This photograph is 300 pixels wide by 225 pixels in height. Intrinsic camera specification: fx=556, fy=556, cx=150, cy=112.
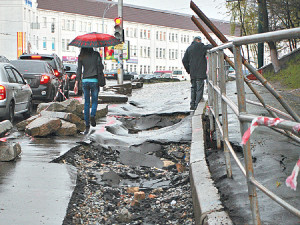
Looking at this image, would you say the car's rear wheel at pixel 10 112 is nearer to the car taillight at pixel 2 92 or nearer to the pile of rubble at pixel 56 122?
the car taillight at pixel 2 92

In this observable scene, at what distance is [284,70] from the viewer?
26.8 m

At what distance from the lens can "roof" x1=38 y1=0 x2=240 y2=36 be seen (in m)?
88.8

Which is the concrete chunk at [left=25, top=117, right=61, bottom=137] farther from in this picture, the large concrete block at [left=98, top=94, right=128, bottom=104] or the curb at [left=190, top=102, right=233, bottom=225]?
the large concrete block at [left=98, top=94, right=128, bottom=104]

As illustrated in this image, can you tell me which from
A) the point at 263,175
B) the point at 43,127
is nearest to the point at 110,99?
the point at 43,127

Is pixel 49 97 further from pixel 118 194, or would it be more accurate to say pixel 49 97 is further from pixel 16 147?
pixel 118 194

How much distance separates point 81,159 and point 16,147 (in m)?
1.06

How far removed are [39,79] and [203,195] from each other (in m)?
12.8

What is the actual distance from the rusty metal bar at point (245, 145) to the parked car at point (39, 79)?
13.5m

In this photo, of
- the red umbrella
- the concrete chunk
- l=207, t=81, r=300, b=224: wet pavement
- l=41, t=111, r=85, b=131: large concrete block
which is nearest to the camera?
l=207, t=81, r=300, b=224: wet pavement

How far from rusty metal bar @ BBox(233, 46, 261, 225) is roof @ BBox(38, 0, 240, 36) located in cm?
8093

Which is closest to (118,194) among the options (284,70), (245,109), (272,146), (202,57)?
(272,146)

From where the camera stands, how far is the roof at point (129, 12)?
3494 inches

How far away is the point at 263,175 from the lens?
4.80 m

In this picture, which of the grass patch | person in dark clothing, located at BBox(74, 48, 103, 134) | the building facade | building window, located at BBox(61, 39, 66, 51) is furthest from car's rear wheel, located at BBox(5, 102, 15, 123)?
building window, located at BBox(61, 39, 66, 51)
